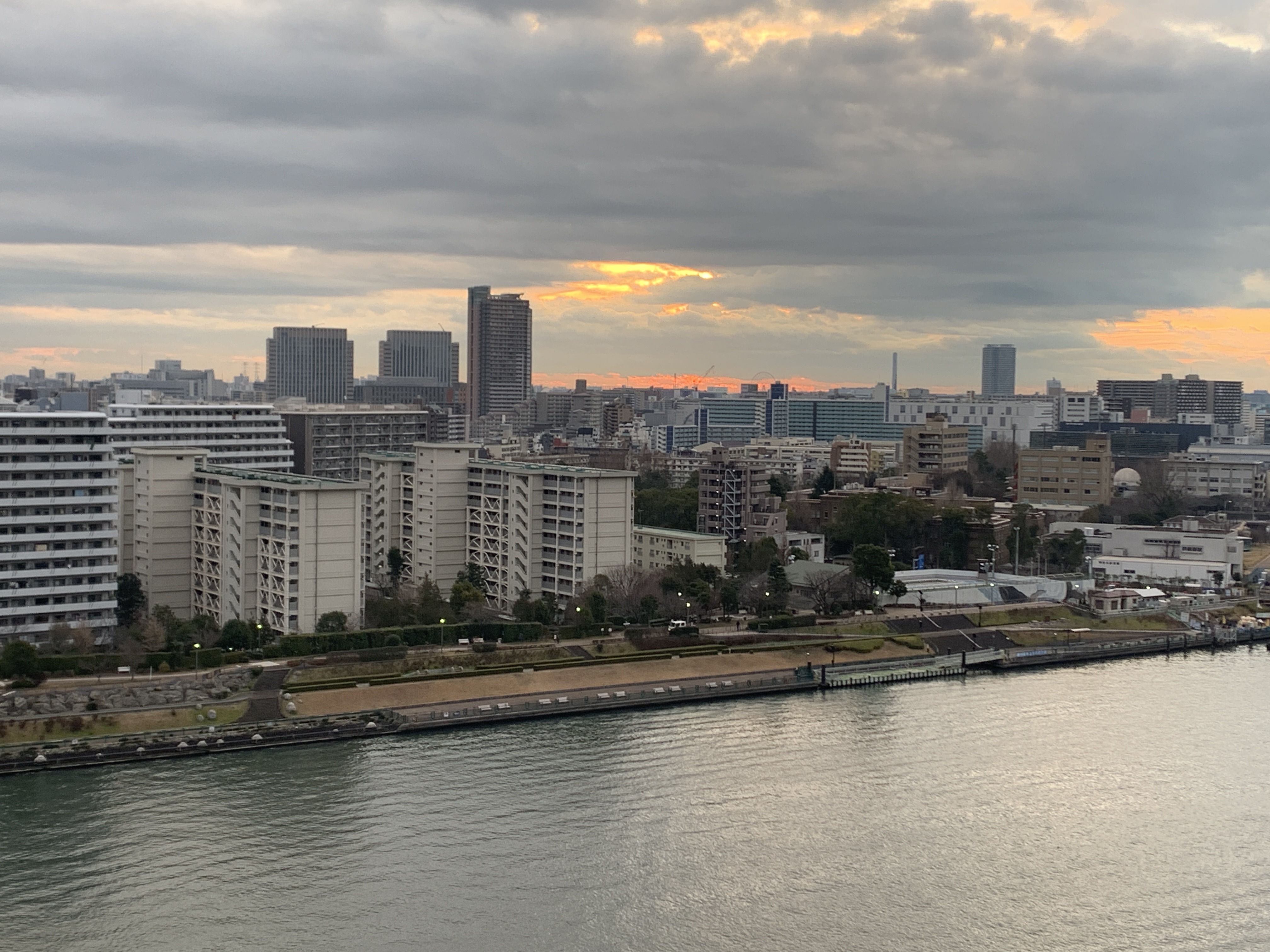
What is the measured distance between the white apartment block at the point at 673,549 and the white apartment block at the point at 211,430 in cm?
1377

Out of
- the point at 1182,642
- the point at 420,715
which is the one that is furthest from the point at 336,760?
the point at 1182,642

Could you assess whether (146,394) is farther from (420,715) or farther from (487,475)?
(420,715)

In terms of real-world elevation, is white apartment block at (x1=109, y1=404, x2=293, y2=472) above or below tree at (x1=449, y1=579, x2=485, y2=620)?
above

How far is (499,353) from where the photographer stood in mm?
157125

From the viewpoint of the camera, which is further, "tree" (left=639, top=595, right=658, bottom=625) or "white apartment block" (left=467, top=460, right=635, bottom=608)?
"white apartment block" (left=467, top=460, right=635, bottom=608)

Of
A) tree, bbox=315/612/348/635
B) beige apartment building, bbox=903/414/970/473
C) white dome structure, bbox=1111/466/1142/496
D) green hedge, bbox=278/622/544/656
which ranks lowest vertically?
green hedge, bbox=278/622/544/656

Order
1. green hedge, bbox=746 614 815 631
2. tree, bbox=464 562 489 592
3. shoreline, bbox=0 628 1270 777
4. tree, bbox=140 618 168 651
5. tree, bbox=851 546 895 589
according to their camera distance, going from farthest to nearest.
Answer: tree, bbox=851 546 895 589 < tree, bbox=464 562 489 592 < green hedge, bbox=746 614 815 631 < tree, bbox=140 618 168 651 < shoreline, bbox=0 628 1270 777

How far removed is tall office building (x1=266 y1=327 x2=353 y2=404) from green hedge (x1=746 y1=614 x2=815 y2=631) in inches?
4222

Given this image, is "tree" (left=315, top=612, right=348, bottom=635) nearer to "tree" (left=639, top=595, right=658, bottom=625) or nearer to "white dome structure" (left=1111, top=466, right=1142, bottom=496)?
"tree" (left=639, top=595, right=658, bottom=625)

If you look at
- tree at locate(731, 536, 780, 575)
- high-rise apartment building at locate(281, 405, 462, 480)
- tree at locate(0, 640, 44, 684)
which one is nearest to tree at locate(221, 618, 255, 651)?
tree at locate(0, 640, 44, 684)

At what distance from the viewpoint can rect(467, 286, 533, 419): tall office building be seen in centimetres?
15512

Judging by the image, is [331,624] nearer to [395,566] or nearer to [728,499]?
[395,566]

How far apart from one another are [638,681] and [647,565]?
11.0 meters

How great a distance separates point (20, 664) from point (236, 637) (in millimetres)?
4553
